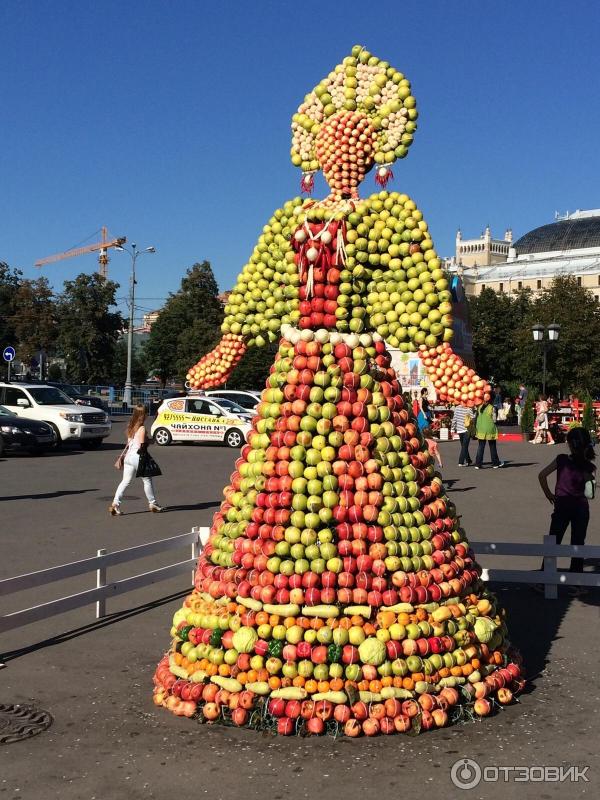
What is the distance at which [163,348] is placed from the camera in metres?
59.1

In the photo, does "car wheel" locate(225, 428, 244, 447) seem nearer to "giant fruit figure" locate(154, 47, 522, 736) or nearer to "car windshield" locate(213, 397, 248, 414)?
"car windshield" locate(213, 397, 248, 414)

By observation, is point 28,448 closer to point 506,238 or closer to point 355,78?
point 355,78

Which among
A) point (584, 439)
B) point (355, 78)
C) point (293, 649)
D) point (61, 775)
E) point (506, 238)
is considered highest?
point (506, 238)

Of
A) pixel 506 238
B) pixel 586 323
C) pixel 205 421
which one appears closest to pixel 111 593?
pixel 205 421

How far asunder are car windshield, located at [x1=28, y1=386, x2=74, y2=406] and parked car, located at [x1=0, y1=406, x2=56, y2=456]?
2.05m

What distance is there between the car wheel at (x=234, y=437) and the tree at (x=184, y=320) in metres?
27.0

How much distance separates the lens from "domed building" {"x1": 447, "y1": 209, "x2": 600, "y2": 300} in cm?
12262

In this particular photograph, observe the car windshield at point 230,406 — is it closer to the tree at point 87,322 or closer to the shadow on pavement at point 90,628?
the shadow on pavement at point 90,628

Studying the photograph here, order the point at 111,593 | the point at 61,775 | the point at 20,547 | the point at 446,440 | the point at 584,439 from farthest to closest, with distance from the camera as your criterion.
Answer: the point at 446,440 → the point at 20,547 → the point at 584,439 → the point at 111,593 → the point at 61,775

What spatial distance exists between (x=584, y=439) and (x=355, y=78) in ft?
13.8

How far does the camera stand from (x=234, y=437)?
84.7 feet

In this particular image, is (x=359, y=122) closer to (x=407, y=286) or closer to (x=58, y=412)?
(x=407, y=286)

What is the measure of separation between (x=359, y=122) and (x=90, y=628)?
4.55 metres

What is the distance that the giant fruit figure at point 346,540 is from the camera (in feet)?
16.7
